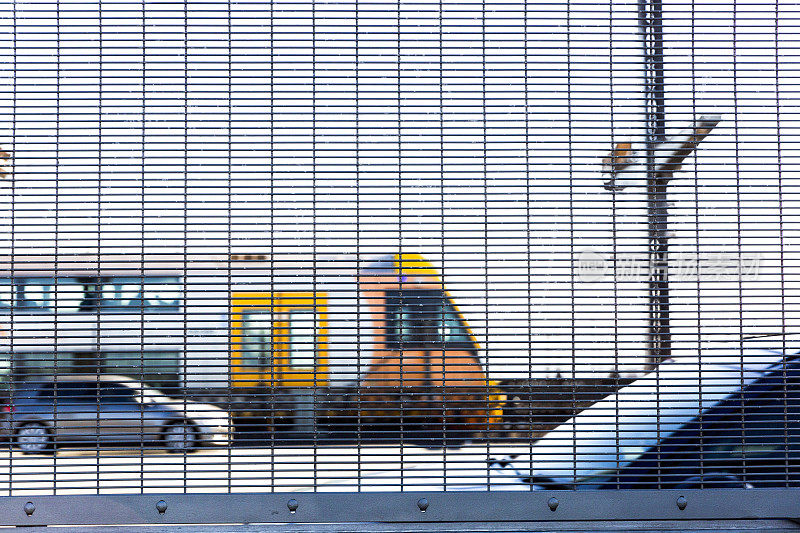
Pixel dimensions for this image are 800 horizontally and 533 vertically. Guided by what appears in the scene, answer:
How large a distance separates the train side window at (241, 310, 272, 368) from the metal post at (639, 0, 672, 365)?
71.8 inches

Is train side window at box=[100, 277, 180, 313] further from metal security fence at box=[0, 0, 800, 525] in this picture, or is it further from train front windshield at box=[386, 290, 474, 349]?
train front windshield at box=[386, 290, 474, 349]

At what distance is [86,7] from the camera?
326 centimetres

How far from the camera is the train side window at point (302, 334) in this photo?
10.3 feet

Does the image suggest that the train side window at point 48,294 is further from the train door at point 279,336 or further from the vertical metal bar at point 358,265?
the vertical metal bar at point 358,265

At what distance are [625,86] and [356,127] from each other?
1335mm

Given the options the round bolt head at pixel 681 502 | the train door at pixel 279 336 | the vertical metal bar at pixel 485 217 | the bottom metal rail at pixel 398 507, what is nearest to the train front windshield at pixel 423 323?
the vertical metal bar at pixel 485 217

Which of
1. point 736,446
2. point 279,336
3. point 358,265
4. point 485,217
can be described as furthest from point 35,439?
point 736,446

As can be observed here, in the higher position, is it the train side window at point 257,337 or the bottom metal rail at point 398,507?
the train side window at point 257,337

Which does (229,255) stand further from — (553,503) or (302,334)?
(553,503)

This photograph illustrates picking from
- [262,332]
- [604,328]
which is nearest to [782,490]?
[604,328]

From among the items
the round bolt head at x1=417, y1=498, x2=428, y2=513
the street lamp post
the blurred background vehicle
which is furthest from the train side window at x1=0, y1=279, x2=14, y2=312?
the street lamp post

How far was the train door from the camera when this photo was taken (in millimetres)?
3145

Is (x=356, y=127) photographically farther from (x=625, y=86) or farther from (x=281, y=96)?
(x=625, y=86)

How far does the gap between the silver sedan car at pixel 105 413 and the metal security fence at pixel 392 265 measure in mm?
25
